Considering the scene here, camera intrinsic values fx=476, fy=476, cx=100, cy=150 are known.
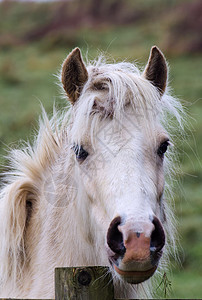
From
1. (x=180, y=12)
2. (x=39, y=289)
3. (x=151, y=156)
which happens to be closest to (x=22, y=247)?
(x=39, y=289)

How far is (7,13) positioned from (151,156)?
37.9 m

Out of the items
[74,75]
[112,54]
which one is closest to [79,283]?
[74,75]

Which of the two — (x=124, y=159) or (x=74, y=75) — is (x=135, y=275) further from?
(x=74, y=75)

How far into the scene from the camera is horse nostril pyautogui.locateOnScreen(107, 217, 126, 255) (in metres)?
2.42

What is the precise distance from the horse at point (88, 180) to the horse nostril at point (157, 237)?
1cm

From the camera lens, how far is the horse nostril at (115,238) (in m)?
2.42

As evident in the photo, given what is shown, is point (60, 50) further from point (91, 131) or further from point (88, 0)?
point (91, 131)

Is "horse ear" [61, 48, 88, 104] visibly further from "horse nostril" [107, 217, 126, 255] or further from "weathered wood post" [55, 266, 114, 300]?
"weathered wood post" [55, 266, 114, 300]

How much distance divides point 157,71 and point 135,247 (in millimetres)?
1514

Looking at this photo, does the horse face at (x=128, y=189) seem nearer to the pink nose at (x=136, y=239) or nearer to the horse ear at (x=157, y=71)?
the pink nose at (x=136, y=239)

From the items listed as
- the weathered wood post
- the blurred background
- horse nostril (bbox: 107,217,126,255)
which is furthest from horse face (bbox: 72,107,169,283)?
the blurred background

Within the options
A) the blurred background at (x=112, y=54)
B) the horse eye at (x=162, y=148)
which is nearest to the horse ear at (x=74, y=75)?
the blurred background at (x=112, y=54)

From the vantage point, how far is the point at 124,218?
239 centimetres

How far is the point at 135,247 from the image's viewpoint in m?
2.34
